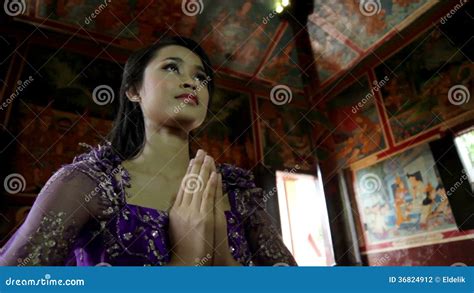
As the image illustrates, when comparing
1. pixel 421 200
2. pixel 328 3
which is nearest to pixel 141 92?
pixel 421 200

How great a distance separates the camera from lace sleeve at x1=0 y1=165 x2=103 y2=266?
1.19 metres

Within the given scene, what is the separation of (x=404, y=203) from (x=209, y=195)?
4669 mm

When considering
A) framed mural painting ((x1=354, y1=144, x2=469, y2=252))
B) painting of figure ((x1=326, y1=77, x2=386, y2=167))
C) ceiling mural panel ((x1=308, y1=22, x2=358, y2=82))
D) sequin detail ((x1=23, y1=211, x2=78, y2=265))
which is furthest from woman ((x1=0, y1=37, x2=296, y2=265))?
ceiling mural panel ((x1=308, y1=22, x2=358, y2=82))

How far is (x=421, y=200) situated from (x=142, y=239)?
15.8 ft

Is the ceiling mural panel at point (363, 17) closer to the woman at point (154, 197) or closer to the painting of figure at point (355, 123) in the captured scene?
the painting of figure at point (355, 123)

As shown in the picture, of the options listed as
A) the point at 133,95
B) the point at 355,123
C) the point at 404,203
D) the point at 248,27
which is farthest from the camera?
the point at 355,123

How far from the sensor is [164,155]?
1.71m

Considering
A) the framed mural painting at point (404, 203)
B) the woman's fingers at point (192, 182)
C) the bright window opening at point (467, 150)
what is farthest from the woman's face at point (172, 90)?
the framed mural painting at point (404, 203)

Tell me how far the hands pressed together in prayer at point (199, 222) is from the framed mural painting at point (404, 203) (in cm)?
426

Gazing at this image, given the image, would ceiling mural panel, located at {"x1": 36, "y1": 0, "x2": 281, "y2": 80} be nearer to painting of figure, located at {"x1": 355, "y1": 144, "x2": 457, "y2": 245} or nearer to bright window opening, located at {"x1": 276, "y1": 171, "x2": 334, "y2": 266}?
bright window opening, located at {"x1": 276, "y1": 171, "x2": 334, "y2": 266}

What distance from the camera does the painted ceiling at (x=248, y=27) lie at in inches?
185

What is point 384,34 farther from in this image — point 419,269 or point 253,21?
point 419,269

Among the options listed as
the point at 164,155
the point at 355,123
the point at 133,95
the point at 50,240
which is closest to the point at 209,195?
the point at 164,155

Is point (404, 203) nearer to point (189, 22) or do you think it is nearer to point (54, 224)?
point (189, 22)
